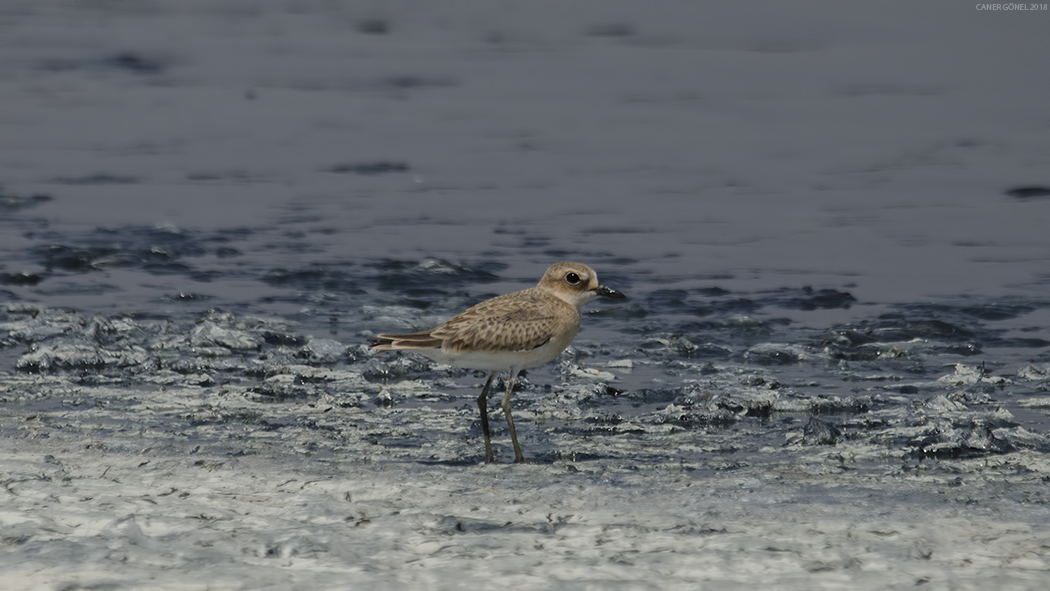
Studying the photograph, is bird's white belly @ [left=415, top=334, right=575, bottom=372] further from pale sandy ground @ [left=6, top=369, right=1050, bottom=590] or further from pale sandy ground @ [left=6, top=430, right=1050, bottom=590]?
pale sandy ground @ [left=6, top=430, right=1050, bottom=590]

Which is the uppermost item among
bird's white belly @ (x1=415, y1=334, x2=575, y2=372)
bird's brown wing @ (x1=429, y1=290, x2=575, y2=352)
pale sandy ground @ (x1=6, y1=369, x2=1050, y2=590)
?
bird's brown wing @ (x1=429, y1=290, x2=575, y2=352)

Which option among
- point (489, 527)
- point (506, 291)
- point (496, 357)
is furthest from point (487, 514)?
point (506, 291)

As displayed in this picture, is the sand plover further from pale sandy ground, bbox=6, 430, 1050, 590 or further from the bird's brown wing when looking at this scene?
pale sandy ground, bbox=6, 430, 1050, 590

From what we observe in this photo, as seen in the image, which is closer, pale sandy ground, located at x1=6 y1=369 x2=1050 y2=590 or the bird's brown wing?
pale sandy ground, located at x1=6 y1=369 x2=1050 y2=590

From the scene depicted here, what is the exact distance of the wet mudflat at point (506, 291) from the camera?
4660mm

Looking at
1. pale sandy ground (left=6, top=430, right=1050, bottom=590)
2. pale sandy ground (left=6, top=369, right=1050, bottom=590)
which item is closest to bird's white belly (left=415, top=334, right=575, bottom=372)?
pale sandy ground (left=6, top=369, right=1050, bottom=590)

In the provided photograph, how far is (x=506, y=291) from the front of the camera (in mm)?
11242

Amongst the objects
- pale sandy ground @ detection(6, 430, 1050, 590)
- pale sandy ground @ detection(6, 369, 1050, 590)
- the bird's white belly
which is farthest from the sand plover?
pale sandy ground @ detection(6, 430, 1050, 590)

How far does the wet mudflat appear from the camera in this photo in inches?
183

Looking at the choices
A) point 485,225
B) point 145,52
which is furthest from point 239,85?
point 485,225

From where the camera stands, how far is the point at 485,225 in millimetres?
13680

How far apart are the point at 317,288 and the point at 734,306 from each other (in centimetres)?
390

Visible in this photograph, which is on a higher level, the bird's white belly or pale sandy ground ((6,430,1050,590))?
the bird's white belly

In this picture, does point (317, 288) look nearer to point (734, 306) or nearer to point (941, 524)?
point (734, 306)
